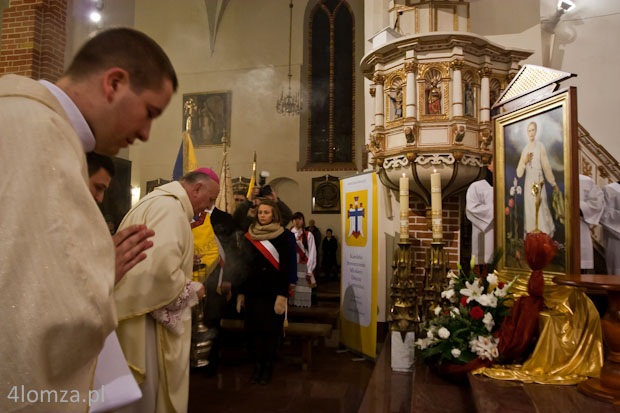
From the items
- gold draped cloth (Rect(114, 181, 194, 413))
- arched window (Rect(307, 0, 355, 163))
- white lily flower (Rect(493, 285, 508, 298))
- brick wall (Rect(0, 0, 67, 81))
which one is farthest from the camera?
arched window (Rect(307, 0, 355, 163))

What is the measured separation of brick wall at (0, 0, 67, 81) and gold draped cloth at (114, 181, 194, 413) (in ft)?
11.3

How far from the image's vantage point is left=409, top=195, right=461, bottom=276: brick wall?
182 inches

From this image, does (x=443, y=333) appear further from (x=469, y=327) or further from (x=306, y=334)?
(x=306, y=334)

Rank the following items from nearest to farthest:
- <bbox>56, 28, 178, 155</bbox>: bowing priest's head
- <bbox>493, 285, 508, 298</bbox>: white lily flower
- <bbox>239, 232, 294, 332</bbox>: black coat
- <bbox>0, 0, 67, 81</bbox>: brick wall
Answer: <bbox>56, 28, 178, 155</bbox>: bowing priest's head → <bbox>493, 285, 508, 298</bbox>: white lily flower → <bbox>239, 232, 294, 332</bbox>: black coat → <bbox>0, 0, 67, 81</bbox>: brick wall

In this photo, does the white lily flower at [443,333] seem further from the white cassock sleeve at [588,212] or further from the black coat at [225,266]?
the black coat at [225,266]

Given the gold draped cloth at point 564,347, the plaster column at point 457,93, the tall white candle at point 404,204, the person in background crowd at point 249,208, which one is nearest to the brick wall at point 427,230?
the plaster column at point 457,93

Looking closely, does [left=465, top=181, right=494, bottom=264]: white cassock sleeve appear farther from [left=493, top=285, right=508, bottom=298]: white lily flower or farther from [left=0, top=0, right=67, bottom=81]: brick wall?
[left=0, top=0, right=67, bottom=81]: brick wall

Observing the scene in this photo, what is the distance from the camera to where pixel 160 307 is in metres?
1.96

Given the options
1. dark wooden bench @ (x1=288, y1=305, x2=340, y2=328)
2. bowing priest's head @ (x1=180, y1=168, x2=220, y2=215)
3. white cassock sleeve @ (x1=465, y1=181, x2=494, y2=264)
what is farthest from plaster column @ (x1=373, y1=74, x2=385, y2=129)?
dark wooden bench @ (x1=288, y1=305, x2=340, y2=328)

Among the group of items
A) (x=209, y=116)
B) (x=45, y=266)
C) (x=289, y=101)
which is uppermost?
(x=289, y=101)

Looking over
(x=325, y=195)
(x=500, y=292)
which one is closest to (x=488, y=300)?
(x=500, y=292)

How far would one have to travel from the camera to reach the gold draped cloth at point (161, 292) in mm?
1927

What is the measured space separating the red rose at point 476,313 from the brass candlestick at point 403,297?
0.93m

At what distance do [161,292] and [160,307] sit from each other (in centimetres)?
7
